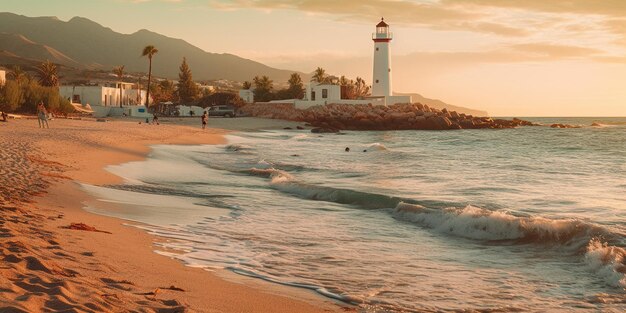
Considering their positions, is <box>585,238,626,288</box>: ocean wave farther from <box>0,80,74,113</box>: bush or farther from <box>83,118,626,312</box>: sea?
<box>0,80,74,113</box>: bush

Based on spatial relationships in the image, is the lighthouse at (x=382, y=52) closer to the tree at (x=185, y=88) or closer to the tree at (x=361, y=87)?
the tree at (x=361, y=87)

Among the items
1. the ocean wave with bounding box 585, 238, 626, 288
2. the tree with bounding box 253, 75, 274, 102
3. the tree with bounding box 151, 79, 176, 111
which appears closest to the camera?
the ocean wave with bounding box 585, 238, 626, 288

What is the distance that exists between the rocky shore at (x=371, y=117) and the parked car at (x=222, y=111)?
13.0 ft

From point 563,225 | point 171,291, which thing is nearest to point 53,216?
point 171,291

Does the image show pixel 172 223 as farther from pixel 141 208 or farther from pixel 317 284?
pixel 317 284

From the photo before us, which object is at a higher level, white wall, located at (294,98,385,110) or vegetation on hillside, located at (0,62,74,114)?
white wall, located at (294,98,385,110)

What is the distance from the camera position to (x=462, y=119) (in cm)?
8538

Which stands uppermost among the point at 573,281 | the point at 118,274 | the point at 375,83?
the point at 375,83

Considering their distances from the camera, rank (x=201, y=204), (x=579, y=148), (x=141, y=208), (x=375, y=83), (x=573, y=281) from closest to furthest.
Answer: (x=573, y=281) → (x=141, y=208) → (x=201, y=204) → (x=579, y=148) → (x=375, y=83)

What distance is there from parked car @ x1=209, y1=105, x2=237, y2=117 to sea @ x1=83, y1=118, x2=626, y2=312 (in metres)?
62.0

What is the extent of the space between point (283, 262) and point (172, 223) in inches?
120

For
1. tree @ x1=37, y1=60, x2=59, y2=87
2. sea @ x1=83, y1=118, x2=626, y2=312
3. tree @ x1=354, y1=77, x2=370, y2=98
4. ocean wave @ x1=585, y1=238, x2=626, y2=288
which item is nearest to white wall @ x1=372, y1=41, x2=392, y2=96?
tree @ x1=354, y1=77, x2=370, y2=98

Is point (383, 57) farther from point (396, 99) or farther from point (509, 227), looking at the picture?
point (509, 227)

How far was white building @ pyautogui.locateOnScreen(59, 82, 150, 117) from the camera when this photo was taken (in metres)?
70.6
